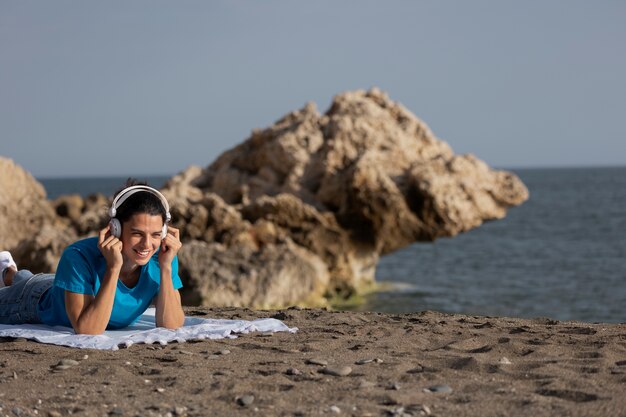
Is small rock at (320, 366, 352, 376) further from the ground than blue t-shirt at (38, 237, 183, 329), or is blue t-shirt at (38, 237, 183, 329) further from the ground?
blue t-shirt at (38, 237, 183, 329)

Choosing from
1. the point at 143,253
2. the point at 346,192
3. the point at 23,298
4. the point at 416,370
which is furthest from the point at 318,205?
the point at 416,370

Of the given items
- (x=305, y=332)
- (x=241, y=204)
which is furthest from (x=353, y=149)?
(x=305, y=332)

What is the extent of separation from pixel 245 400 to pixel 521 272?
2862cm

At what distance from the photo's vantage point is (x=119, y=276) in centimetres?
628

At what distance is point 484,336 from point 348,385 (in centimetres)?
196

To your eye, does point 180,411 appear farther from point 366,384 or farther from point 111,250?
point 111,250

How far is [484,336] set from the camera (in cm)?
652

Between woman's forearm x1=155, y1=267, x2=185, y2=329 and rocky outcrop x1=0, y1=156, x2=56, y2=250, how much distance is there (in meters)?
11.6

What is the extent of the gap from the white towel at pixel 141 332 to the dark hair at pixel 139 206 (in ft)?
2.94

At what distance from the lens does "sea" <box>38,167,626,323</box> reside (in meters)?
21.0

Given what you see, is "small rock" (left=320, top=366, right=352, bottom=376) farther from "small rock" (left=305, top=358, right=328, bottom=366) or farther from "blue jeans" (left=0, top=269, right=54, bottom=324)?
"blue jeans" (left=0, top=269, right=54, bottom=324)

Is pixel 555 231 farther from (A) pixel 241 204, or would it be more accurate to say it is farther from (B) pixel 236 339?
(B) pixel 236 339

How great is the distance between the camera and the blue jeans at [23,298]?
21.8 feet

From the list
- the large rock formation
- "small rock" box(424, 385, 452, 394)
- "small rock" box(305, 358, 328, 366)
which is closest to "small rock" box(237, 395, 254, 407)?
"small rock" box(305, 358, 328, 366)
